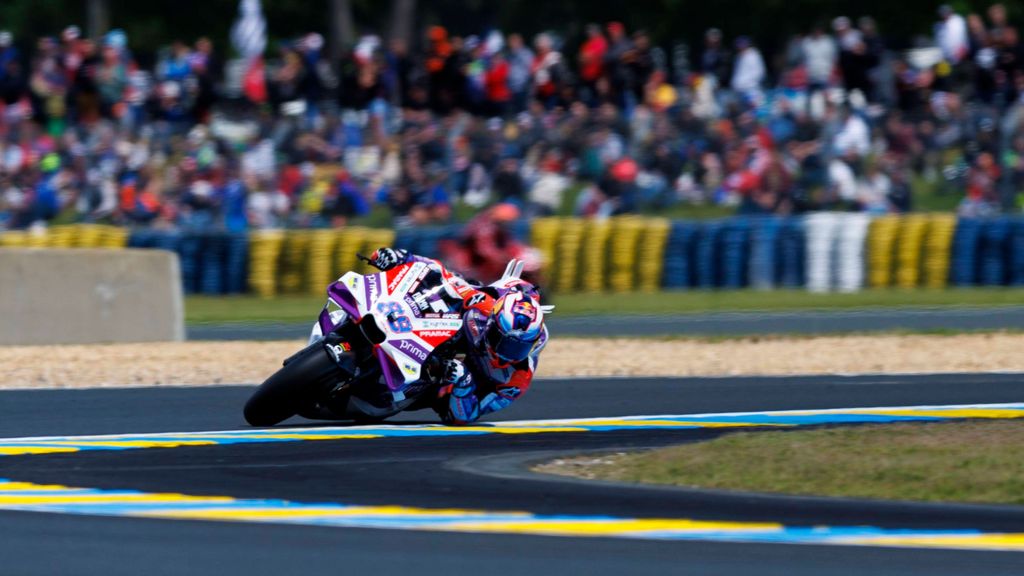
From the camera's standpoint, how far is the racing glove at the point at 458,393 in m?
10.1

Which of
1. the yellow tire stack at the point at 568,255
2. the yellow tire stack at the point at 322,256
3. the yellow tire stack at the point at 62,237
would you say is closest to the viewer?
the yellow tire stack at the point at 568,255

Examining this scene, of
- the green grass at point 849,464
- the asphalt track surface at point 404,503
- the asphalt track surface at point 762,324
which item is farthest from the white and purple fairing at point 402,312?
the asphalt track surface at point 762,324

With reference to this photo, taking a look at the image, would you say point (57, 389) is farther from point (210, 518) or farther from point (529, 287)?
point (210, 518)

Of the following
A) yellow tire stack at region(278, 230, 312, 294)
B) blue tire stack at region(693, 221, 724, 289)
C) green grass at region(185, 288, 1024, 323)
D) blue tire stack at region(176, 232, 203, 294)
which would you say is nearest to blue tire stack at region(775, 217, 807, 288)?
green grass at region(185, 288, 1024, 323)

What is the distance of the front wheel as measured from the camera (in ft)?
32.4

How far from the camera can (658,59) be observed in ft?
77.3

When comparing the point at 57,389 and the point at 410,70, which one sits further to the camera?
the point at 410,70

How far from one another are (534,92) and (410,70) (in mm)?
1771

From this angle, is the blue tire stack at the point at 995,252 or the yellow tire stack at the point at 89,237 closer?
the blue tire stack at the point at 995,252

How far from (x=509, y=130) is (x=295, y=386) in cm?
1147

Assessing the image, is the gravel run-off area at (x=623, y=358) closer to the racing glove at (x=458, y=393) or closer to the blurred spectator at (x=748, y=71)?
the racing glove at (x=458, y=393)

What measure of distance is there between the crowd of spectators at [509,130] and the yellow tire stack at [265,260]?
55 cm

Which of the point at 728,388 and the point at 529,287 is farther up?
the point at 529,287

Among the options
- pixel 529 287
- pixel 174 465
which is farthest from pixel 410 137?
pixel 174 465
